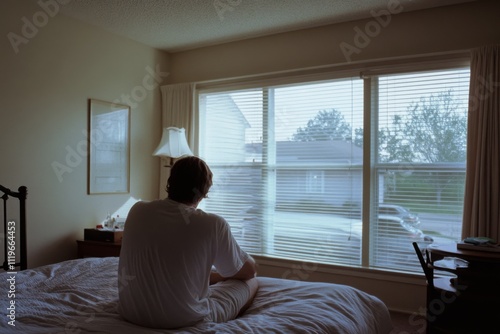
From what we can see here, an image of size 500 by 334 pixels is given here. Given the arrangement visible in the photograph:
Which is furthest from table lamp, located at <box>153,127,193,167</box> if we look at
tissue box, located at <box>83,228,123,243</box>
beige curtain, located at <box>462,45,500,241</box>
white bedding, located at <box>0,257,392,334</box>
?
beige curtain, located at <box>462,45,500,241</box>

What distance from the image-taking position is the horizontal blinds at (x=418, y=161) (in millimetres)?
3131

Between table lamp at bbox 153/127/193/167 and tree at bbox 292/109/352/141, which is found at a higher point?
tree at bbox 292/109/352/141

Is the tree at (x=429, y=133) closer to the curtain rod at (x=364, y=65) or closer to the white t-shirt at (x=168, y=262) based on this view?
the curtain rod at (x=364, y=65)

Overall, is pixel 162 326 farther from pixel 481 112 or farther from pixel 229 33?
pixel 229 33

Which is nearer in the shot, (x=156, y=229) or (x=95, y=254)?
(x=156, y=229)

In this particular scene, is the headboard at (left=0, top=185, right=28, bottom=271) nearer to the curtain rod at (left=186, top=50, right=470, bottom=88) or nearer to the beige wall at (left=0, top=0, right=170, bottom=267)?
the beige wall at (left=0, top=0, right=170, bottom=267)

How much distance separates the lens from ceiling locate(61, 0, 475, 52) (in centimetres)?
321

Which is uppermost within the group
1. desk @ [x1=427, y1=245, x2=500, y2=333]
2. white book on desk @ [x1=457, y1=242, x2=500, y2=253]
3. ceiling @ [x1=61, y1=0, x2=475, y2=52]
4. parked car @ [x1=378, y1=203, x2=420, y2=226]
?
ceiling @ [x1=61, y1=0, x2=475, y2=52]

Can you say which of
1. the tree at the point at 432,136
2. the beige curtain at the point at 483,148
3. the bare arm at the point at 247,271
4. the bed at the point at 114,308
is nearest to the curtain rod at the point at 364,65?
the beige curtain at the point at 483,148

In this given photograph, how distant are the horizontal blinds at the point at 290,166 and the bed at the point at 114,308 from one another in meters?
1.66

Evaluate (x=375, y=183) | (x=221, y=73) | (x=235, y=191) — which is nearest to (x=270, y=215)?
(x=235, y=191)

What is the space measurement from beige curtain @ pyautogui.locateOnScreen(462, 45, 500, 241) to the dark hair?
2.23 meters

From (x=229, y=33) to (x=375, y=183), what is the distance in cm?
200

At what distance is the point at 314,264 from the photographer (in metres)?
Answer: 3.66
